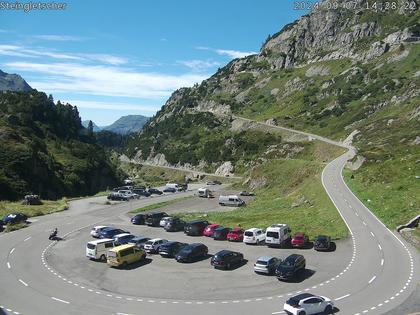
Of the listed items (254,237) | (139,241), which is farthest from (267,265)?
(139,241)

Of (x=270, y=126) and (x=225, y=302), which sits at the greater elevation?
(x=270, y=126)

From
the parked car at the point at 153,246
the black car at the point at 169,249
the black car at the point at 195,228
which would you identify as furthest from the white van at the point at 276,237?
the parked car at the point at 153,246

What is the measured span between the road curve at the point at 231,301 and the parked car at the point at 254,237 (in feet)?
33.7

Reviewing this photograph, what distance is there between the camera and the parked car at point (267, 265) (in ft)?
130

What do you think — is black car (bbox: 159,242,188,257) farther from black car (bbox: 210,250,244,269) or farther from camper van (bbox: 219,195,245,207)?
camper van (bbox: 219,195,245,207)

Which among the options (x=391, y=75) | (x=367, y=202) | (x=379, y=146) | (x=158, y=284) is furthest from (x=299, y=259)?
(x=391, y=75)

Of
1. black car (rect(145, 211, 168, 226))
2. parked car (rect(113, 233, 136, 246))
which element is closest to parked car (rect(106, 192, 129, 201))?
black car (rect(145, 211, 168, 226))

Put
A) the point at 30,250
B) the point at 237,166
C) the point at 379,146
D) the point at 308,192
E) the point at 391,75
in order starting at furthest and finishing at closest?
1. the point at 391,75
2. the point at 237,166
3. the point at 379,146
4. the point at 308,192
5. the point at 30,250

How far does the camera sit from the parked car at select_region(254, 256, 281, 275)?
130 ft

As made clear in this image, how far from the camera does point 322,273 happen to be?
130 feet

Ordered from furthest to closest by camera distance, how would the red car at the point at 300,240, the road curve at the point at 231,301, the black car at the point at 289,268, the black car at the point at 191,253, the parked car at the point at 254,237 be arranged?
the parked car at the point at 254,237 < the red car at the point at 300,240 < the black car at the point at 191,253 < the black car at the point at 289,268 < the road curve at the point at 231,301

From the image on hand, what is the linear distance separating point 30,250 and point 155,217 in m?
19.8

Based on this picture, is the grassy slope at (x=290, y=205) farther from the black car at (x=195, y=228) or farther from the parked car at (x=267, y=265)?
the parked car at (x=267, y=265)

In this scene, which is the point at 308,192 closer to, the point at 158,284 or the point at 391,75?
the point at 158,284
